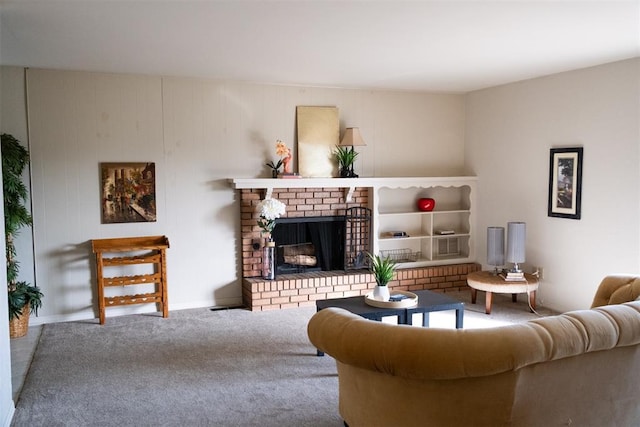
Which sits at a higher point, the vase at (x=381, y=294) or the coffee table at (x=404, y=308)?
the vase at (x=381, y=294)

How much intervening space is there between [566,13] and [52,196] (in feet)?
14.6

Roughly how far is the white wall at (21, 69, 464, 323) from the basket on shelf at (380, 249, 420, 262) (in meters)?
0.92

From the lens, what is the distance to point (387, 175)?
6.41 metres

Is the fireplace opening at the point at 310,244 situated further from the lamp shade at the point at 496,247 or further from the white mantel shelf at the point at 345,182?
the lamp shade at the point at 496,247

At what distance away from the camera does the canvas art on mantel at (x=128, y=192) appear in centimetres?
522

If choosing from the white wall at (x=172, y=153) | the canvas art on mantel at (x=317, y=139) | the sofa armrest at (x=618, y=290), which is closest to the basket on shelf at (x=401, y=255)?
the white wall at (x=172, y=153)

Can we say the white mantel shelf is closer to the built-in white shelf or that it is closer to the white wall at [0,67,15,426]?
the built-in white shelf

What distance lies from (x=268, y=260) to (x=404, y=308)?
2.01 meters

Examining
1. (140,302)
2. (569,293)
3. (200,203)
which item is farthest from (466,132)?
(140,302)

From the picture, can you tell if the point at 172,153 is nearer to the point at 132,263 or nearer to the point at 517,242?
the point at 132,263

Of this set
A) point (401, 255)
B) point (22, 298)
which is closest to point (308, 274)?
point (401, 255)

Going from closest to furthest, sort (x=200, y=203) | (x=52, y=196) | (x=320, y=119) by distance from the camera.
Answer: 1. (x=52, y=196)
2. (x=200, y=203)
3. (x=320, y=119)

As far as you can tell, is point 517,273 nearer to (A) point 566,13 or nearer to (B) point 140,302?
(A) point 566,13

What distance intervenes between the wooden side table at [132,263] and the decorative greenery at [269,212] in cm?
97
